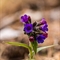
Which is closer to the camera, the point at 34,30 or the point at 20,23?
the point at 34,30

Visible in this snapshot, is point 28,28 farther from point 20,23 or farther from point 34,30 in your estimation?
point 20,23

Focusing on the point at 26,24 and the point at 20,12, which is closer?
the point at 26,24

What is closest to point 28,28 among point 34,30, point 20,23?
point 34,30

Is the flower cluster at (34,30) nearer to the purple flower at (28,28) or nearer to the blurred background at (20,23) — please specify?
the purple flower at (28,28)

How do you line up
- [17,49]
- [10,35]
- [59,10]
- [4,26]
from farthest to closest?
[59,10], [4,26], [10,35], [17,49]

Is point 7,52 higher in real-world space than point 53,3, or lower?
lower

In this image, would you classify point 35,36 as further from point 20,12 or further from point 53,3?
point 53,3

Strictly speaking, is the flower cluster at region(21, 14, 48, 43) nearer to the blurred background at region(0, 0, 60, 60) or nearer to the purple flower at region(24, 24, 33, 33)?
the purple flower at region(24, 24, 33, 33)

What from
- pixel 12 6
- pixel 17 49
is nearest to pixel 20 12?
pixel 12 6
